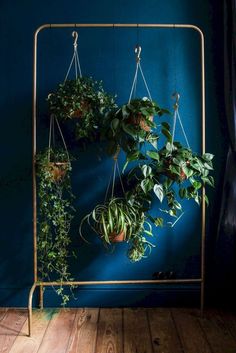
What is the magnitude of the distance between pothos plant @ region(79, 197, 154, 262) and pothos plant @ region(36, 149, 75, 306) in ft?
0.52

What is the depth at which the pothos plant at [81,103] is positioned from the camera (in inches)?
88.9

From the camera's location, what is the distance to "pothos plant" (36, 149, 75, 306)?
2.34m

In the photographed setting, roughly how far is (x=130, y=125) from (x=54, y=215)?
0.74 m

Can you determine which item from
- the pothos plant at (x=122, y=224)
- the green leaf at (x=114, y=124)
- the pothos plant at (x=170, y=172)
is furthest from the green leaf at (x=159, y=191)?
the green leaf at (x=114, y=124)

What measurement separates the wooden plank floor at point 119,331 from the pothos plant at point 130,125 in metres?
1.04

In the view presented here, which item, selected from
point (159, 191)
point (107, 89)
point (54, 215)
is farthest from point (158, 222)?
point (107, 89)

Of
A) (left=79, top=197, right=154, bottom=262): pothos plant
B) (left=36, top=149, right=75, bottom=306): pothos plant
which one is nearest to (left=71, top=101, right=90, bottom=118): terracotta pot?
(left=36, top=149, right=75, bottom=306): pothos plant

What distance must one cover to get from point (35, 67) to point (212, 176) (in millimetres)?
1338

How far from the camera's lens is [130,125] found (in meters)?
2.23

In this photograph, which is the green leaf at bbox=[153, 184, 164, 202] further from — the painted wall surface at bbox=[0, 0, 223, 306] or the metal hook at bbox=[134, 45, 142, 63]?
the metal hook at bbox=[134, 45, 142, 63]

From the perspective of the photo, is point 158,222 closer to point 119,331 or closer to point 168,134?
point 168,134

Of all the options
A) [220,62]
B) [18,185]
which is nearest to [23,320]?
[18,185]

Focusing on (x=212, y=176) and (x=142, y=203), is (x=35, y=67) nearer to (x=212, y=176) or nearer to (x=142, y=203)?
(x=142, y=203)

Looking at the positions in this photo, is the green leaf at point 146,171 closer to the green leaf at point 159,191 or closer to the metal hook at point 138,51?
the green leaf at point 159,191
